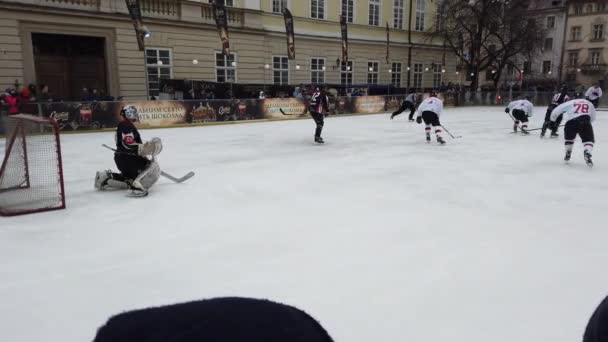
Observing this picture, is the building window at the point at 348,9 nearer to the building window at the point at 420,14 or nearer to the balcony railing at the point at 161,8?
the building window at the point at 420,14

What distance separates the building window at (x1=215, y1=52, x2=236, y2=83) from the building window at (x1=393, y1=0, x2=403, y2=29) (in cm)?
1576

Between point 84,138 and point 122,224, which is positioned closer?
point 122,224

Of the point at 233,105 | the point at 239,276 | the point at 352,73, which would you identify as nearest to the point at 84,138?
the point at 233,105

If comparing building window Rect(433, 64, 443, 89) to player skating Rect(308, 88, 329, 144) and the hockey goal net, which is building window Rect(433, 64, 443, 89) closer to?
player skating Rect(308, 88, 329, 144)

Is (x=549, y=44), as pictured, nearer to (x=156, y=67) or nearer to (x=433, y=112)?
(x=156, y=67)

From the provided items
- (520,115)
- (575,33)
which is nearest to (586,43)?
(575,33)

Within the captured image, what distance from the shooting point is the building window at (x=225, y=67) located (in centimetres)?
2425

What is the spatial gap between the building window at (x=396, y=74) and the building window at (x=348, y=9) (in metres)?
5.77

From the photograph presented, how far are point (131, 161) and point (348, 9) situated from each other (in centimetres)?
2743

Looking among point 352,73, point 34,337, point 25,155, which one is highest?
point 352,73

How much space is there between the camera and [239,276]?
3895 mm

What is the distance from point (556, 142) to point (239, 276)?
Result: 12046 millimetres

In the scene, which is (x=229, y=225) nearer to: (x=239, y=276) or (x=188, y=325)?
(x=239, y=276)

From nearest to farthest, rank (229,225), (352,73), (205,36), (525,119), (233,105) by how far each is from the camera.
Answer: (229,225)
(525,119)
(233,105)
(205,36)
(352,73)
